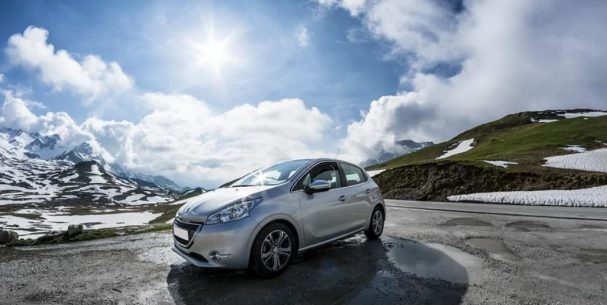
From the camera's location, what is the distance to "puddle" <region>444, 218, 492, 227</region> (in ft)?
39.0

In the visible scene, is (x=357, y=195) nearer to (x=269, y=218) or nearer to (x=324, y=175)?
(x=324, y=175)

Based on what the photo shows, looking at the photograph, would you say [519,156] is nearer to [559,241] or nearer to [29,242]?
[559,241]

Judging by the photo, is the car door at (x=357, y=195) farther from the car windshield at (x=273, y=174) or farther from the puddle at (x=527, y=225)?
the puddle at (x=527, y=225)

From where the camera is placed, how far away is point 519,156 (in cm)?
3956

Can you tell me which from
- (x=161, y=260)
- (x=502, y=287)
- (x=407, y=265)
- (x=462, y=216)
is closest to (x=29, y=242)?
(x=161, y=260)

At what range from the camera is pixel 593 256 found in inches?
287

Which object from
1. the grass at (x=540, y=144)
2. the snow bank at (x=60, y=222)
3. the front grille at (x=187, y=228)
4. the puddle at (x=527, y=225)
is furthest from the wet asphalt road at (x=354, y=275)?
the snow bank at (x=60, y=222)

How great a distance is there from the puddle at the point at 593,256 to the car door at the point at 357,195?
14.3 ft

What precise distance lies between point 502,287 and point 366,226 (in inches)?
137

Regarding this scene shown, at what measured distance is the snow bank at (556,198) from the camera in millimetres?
18781

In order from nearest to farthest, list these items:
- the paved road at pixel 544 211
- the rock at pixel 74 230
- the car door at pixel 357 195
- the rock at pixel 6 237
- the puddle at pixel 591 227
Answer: the car door at pixel 357 195 → the puddle at pixel 591 227 → the rock at pixel 6 237 → the rock at pixel 74 230 → the paved road at pixel 544 211

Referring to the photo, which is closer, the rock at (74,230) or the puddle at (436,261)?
the puddle at (436,261)

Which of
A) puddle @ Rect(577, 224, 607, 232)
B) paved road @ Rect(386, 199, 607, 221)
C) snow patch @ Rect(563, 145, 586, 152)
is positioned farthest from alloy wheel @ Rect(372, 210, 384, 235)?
snow patch @ Rect(563, 145, 586, 152)

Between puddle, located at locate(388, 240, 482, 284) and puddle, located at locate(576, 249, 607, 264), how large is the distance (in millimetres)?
2100
